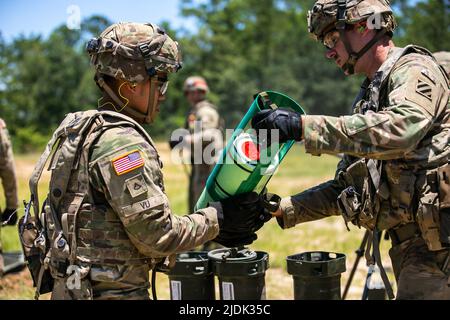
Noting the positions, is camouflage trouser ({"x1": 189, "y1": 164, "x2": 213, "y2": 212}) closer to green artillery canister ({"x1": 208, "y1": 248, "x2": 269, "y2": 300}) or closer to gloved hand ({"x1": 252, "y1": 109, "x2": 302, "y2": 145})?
green artillery canister ({"x1": 208, "y1": 248, "x2": 269, "y2": 300})

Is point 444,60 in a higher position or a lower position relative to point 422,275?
higher

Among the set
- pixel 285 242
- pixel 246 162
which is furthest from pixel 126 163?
pixel 285 242

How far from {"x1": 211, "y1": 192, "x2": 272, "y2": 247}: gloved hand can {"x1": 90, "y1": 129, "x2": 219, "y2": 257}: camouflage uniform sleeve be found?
0.43m

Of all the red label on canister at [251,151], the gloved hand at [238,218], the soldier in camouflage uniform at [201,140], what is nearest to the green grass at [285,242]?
the soldier in camouflage uniform at [201,140]

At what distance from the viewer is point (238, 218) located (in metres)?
3.46

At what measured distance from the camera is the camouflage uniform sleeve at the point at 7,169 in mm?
6023

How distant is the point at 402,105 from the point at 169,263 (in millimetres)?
1566

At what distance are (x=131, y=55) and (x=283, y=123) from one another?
920mm

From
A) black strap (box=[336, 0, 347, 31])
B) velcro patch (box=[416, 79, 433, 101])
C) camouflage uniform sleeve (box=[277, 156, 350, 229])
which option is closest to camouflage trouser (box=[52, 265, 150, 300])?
camouflage uniform sleeve (box=[277, 156, 350, 229])

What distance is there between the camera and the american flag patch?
9.39 ft

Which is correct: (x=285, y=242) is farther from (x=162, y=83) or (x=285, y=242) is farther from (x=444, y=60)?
(x=162, y=83)

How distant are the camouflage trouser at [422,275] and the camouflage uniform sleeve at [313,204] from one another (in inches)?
30.3

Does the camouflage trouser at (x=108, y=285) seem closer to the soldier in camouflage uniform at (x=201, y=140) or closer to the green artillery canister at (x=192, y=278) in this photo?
the green artillery canister at (x=192, y=278)
